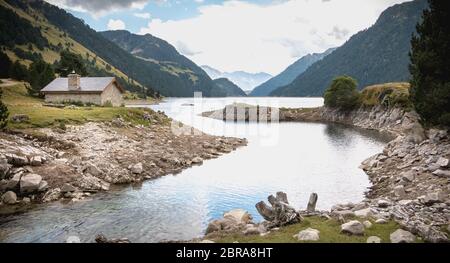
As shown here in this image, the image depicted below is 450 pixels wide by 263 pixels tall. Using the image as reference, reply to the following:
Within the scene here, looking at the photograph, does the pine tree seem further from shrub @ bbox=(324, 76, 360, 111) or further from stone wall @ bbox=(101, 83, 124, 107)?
shrub @ bbox=(324, 76, 360, 111)

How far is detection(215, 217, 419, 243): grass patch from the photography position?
18.8m

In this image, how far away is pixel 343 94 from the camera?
458 feet

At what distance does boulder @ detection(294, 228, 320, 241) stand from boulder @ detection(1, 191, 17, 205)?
2397 cm

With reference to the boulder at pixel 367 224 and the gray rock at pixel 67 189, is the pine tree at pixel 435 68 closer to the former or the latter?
the boulder at pixel 367 224

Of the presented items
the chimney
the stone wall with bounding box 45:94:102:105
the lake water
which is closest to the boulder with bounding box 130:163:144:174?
the lake water

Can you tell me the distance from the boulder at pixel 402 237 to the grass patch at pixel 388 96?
89.1m

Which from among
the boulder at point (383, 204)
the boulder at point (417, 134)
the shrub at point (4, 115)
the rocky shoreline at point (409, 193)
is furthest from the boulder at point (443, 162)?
the shrub at point (4, 115)

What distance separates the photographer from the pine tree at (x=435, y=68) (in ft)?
112

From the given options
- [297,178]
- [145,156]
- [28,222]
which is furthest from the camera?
[145,156]

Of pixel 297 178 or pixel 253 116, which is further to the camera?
pixel 253 116

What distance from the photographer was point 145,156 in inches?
1855
